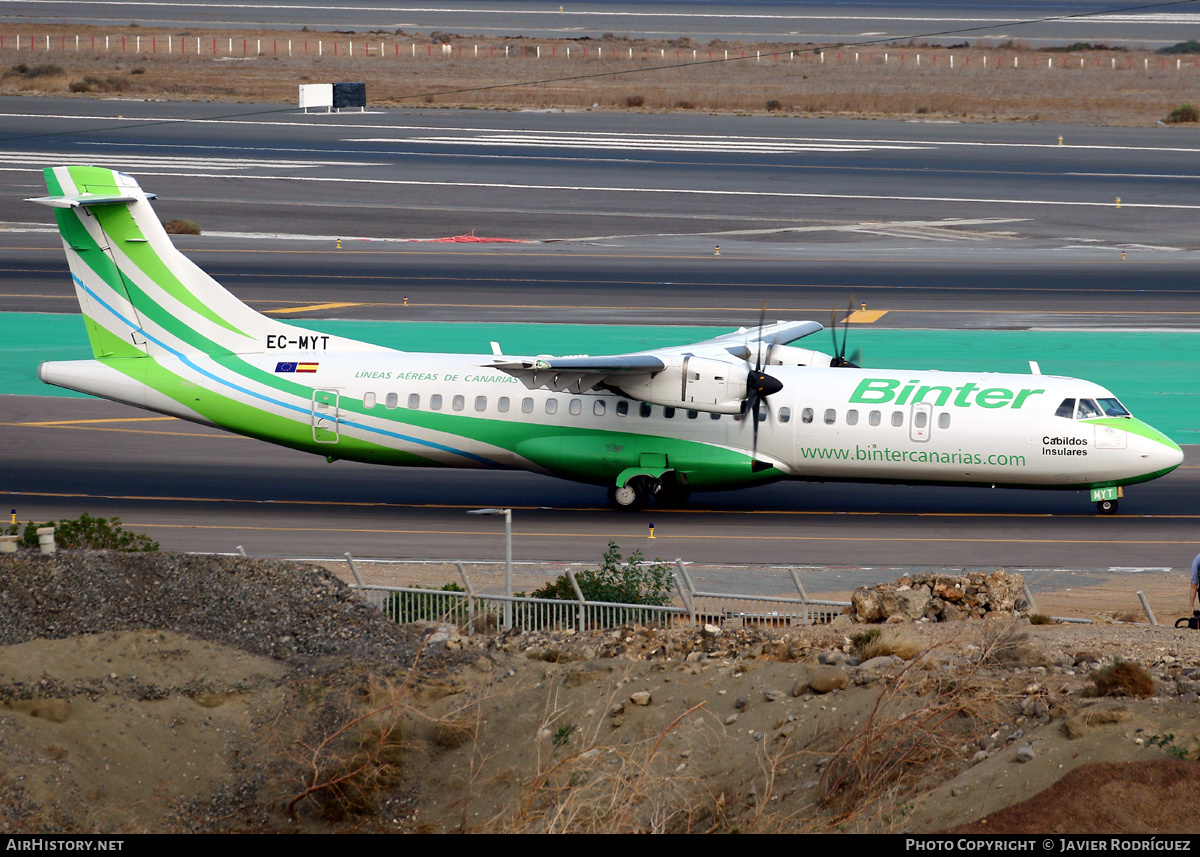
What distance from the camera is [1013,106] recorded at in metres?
101

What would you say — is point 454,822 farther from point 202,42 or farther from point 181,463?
point 202,42

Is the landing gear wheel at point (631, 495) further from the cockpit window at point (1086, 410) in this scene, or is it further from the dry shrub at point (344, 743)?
the dry shrub at point (344, 743)

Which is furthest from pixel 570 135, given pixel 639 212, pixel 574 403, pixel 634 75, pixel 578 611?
pixel 578 611

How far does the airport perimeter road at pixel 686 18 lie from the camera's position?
132 m

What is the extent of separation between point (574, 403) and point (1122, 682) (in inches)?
739

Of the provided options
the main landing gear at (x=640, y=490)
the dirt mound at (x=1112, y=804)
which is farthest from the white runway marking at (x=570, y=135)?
the dirt mound at (x=1112, y=804)

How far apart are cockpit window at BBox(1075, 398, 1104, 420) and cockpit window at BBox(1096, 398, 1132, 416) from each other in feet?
0.68

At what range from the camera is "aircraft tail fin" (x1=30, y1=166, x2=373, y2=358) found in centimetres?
3425

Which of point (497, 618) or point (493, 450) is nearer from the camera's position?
point (497, 618)

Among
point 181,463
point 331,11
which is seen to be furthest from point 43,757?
point 331,11

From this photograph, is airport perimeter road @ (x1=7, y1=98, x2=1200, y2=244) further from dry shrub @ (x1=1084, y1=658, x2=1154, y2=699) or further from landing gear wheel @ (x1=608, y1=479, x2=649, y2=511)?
dry shrub @ (x1=1084, y1=658, x2=1154, y2=699)

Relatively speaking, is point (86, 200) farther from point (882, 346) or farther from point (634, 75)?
point (634, 75)

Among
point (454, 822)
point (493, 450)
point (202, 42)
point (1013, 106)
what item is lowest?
point (454, 822)

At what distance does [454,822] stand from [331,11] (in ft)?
465
